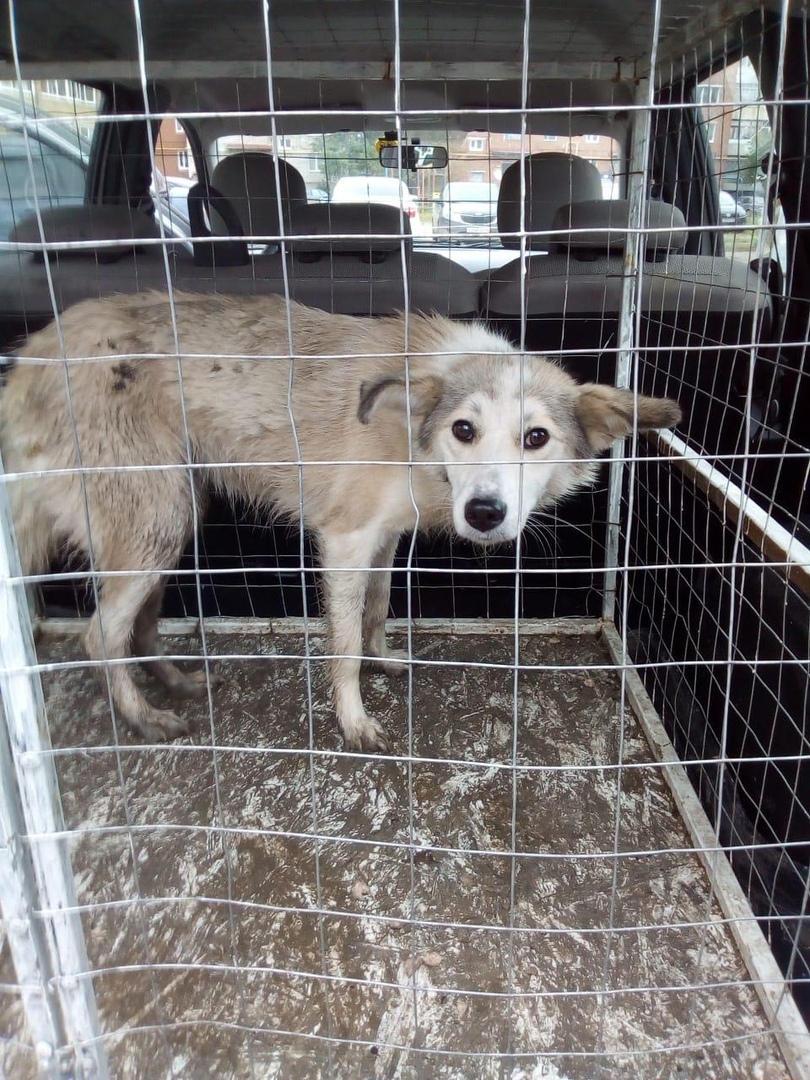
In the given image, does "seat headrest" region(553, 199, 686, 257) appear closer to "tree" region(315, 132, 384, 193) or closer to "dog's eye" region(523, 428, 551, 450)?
"tree" region(315, 132, 384, 193)

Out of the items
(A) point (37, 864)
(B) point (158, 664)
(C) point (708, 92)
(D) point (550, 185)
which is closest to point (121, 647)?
(B) point (158, 664)

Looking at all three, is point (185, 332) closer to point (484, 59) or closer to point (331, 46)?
point (331, 46)

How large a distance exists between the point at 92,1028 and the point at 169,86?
159 inches

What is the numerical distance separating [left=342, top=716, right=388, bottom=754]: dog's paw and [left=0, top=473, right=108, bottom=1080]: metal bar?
4.56ft

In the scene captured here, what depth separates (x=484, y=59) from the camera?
3553mm

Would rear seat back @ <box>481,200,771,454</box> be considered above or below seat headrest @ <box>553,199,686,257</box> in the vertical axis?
below

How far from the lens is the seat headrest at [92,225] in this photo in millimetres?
3975

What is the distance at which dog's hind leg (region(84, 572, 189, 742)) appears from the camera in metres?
3.01

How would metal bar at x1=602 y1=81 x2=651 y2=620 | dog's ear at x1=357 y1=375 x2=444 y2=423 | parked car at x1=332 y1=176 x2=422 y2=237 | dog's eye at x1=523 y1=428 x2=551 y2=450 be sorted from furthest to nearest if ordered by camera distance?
parked car at x1=332 y1=176 x2=422 y2=237
metal bar at x1=602 y1=81 x2=651 y2=620
dog's eye at x1=523 y1=428 x2=551 y2=450
dog's ear at x1=357 y1=375 x2=444 y2=423

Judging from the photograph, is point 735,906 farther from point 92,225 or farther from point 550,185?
point 92,225

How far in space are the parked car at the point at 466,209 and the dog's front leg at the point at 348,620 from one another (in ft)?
5.78

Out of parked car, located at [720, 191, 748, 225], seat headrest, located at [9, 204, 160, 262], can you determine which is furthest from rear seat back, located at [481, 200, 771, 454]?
seat headrest, located at [9, 204, 160, 262]

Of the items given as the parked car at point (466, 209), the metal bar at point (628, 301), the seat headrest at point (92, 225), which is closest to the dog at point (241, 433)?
the metal bar at point (628, 301)

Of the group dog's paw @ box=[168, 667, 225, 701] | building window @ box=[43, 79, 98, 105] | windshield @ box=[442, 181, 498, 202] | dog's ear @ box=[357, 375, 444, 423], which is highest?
building window @ box=[43, 79, 98, 105]
